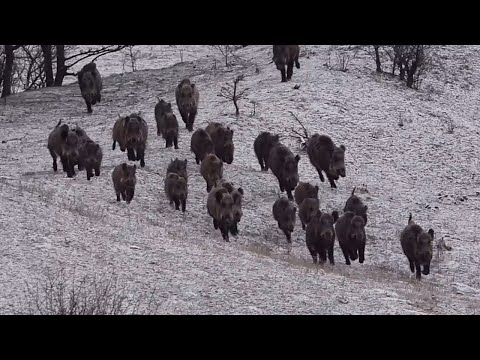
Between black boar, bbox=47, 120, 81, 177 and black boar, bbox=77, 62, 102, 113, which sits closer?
black boar, bbox=47, 120, 81, 177

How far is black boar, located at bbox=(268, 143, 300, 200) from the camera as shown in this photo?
18297 mm

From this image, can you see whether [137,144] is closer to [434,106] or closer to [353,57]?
[434,106]

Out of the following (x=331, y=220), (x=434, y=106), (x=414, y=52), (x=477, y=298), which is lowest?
(x=477, y=298)

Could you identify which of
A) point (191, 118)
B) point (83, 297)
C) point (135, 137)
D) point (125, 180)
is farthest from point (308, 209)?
point (83, 297)

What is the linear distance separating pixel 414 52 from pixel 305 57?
4060 mm

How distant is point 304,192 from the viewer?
58.1 ft

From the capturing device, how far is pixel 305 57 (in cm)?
3095

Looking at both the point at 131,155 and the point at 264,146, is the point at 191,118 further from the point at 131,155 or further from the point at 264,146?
the point at 131,155

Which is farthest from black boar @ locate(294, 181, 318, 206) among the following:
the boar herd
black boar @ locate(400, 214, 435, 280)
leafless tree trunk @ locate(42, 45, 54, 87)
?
leafless tree trunk @ locate(42, 45, 54, 87)

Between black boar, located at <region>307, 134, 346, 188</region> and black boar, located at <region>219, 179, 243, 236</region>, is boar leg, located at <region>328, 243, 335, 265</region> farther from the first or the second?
black boar, located at <region>307, 134, 346, 188</region>

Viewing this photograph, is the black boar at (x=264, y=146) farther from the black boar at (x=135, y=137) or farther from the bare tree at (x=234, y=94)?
the bare tree at (x=234, y=94)

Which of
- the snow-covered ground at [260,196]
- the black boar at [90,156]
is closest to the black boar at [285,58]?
the snow-covered ground at [260,196]

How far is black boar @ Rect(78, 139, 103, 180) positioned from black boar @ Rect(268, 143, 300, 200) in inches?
154
